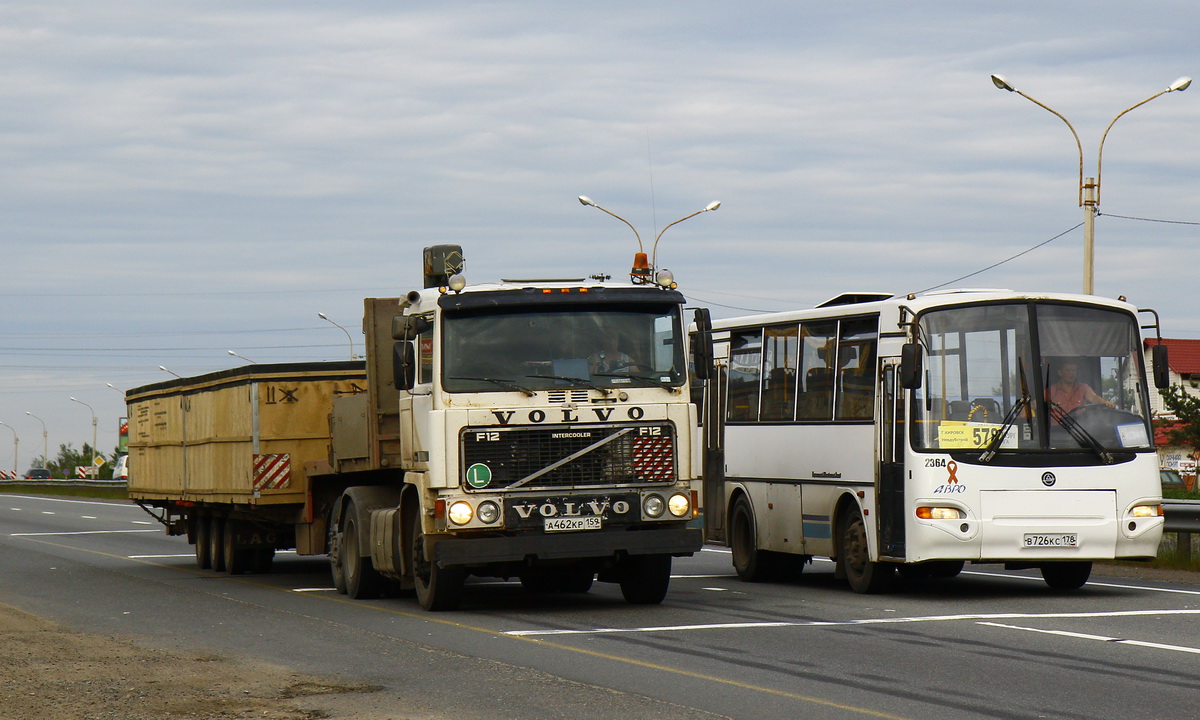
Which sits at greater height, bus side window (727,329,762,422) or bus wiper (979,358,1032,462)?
bus side window (727,329,762,422)

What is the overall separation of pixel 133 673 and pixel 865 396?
824cm

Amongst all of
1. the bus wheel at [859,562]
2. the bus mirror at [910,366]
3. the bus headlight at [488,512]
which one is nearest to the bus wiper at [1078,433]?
the bus mirror at [910,366]

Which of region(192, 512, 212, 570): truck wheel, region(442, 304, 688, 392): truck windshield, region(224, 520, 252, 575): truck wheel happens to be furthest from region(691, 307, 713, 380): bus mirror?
region(192, 512, 212, 570): truck wheel

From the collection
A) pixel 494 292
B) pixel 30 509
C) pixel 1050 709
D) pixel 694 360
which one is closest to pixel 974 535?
pixel 694 360

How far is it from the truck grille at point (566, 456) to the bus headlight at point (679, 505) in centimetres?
18

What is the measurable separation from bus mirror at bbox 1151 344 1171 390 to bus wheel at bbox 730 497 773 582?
5.08 meters

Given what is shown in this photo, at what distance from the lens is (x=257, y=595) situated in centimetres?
1972

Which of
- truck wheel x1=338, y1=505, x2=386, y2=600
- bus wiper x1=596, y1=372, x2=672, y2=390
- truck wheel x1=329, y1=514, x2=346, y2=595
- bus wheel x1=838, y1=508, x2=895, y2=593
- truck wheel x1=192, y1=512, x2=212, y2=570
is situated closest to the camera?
bus wiper x1=596, y1=372, x2=672, y2=390

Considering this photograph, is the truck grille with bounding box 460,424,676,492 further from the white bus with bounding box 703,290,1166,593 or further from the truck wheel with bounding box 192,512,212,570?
the truck wheel with bounding box 192,512,212,570

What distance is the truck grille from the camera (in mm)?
15445

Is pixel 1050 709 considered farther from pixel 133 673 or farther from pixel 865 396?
pixel 865 396

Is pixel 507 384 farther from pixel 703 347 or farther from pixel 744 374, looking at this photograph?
pixel 744 374

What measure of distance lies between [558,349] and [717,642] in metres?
3.58

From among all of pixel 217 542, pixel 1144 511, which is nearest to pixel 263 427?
pixel 217 542
